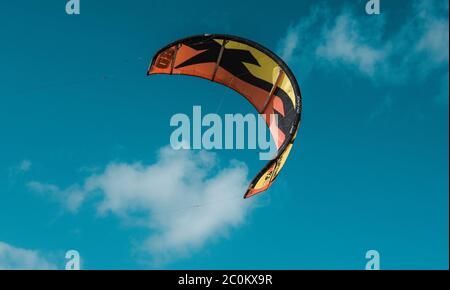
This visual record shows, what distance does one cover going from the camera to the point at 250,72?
1586 centimetres

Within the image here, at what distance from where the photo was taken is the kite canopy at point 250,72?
13.6 meters

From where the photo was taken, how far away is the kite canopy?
13609 mm

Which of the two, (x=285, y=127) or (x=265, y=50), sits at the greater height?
(x=265, y=50)
